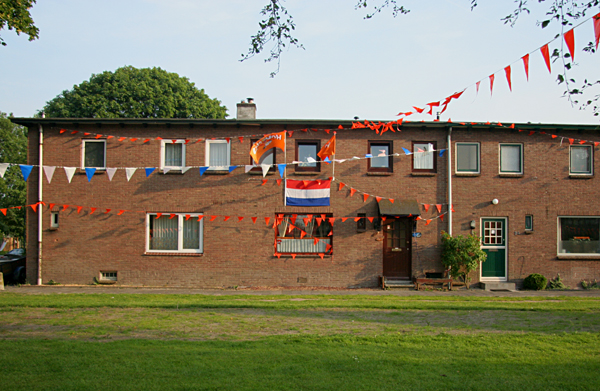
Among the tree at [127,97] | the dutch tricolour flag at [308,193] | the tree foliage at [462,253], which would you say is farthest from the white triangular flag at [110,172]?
the tree at [127,97]

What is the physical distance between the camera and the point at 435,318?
34.0ft

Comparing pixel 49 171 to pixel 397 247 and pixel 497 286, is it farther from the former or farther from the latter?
pixel 497 286

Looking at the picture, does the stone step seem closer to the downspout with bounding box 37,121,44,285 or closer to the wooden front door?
the wooden front door

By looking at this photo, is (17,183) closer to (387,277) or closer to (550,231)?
(387,277)

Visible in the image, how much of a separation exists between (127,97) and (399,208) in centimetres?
2651

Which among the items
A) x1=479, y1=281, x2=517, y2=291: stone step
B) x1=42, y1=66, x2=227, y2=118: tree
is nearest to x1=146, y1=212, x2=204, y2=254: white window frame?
x1=479, y1=281, x2=517, y2=291: stone step

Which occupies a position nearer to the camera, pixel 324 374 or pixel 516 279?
pixel 324 374

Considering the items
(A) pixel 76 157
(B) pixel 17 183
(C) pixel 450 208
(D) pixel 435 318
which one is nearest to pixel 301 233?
(C) pixel 450 208

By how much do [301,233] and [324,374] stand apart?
1064 centimetres

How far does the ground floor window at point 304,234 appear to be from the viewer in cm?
1642

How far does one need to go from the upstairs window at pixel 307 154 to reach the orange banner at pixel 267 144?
1.03m

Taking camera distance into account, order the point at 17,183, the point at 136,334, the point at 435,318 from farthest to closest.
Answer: the point at 17,183
the point at 435,318
the point at 136,334

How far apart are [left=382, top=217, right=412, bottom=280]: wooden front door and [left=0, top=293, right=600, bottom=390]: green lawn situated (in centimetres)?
401

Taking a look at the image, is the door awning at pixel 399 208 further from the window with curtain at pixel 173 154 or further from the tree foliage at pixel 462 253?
the window with curtain at pixel 173 154
